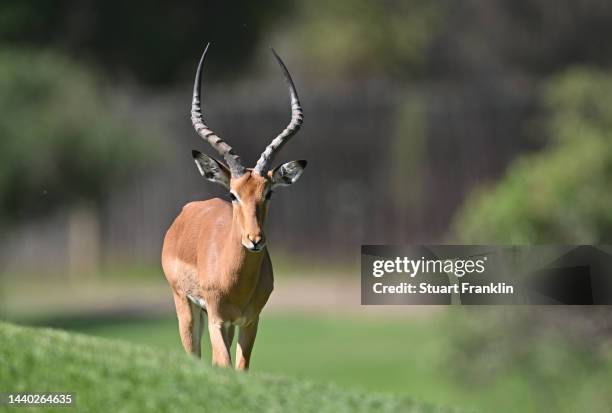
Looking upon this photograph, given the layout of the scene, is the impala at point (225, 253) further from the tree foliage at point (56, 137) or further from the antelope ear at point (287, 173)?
the tree foliage at point (56, 137)

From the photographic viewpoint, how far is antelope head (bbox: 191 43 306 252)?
19.5 ft

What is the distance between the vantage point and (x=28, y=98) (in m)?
31.2

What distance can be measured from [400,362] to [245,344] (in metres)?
25.3

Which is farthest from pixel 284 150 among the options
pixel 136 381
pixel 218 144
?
pixel 218 144

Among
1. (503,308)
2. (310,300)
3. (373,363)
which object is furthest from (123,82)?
(503,308)

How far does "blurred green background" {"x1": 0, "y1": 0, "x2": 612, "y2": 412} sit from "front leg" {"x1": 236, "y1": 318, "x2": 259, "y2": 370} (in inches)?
607

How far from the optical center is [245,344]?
6.03 metres

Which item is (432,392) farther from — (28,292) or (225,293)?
(225,293)

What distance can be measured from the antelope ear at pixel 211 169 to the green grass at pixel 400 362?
10003 mm

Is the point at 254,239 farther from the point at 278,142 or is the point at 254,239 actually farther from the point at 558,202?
the point at 558,202

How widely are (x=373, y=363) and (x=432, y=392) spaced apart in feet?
9.98

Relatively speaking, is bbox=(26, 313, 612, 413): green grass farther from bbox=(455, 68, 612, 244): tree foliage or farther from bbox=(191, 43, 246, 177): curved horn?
bbox=(191, 43, 246, 177): curved horn

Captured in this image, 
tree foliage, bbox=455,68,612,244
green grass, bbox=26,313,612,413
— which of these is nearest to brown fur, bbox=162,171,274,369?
green grass, bbox=26,313,612,413

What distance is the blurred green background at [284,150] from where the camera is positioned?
94.4 feet
